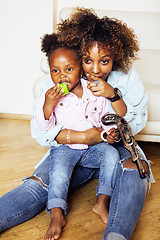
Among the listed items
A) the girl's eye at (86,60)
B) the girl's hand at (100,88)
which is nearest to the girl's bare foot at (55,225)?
the girl's hand at (100,88)

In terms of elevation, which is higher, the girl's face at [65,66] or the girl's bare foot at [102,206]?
the girl's face at [65,66]

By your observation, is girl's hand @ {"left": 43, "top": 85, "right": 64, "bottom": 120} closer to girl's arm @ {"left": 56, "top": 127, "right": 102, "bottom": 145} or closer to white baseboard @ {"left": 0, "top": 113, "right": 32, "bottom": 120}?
girl's arm @ {"left": 56, "top": 127, "right": 102, "bottom": 145}

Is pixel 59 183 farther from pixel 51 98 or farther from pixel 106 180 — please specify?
pixel 51 98

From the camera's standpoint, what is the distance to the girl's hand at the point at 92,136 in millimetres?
1249

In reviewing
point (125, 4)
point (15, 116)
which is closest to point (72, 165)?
point (15, 116)

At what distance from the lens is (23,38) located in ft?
8.71

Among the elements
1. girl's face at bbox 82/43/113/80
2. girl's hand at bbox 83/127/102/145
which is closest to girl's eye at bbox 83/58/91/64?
girl's face at bbox 82/43/113/80

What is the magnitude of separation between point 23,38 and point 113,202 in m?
1.94

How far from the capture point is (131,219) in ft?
3.39

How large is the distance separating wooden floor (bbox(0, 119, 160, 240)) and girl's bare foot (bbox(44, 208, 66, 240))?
3 centimetres

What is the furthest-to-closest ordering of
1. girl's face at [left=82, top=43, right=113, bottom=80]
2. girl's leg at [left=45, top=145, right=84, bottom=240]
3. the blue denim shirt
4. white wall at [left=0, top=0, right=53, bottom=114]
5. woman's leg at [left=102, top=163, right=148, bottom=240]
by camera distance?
white wall at [left=0, top=0, right=53, bottom=114] < the blue denim shirt < girl's face at [left=82, top=43, right=113, bottom=80] < girl's leg at [left=45, top=145, right=84, bottom=240] < woman's leg at [left=102, top=163, right=148, bottom=240]

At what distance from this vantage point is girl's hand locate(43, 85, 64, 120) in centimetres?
118

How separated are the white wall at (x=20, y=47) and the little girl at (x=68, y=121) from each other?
1399mm

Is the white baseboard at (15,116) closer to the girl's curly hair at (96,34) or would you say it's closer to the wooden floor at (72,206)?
the wooden floor at (72,206)
